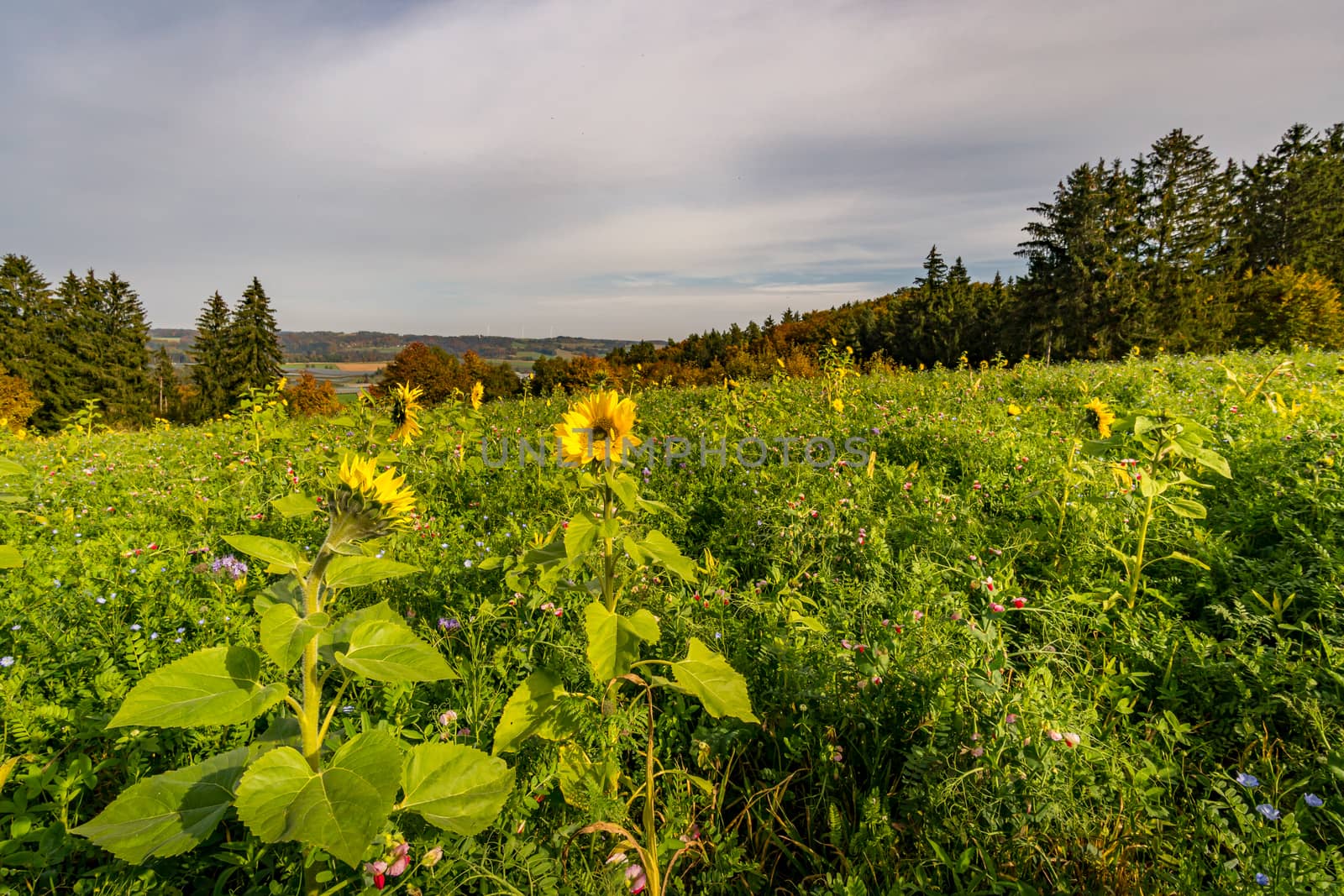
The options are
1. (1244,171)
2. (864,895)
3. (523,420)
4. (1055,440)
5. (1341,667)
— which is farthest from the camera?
(1244,171)

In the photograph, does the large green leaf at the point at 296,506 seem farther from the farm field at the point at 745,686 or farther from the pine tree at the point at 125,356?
the pine tree at the point at 125,356

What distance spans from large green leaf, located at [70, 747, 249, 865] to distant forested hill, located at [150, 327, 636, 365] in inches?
884

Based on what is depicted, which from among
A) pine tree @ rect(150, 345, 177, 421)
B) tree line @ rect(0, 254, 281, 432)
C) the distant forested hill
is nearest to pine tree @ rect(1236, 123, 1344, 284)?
the distant forested hill

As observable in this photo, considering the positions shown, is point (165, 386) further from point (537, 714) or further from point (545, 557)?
point (537, 714)

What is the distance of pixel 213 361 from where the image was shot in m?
46.5

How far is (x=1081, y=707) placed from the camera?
182cm

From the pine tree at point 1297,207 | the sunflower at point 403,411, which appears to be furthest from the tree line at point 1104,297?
the sunflower at point 403,411

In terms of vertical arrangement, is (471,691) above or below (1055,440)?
below

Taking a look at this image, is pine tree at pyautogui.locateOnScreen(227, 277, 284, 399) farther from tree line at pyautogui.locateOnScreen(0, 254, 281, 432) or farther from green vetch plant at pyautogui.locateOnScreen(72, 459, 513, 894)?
green vetch plant at pyautogui.locateOnScreen(72, 459, 513, 894)

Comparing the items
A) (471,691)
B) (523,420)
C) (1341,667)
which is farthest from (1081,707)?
(523,420)

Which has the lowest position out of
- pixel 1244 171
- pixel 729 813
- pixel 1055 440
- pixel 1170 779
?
pixel 729 813

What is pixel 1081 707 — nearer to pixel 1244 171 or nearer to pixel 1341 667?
pixel 1341 667

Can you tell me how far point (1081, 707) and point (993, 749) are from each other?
0.63 metres

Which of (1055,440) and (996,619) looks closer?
(996,619)
